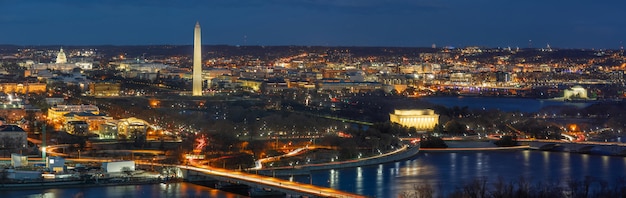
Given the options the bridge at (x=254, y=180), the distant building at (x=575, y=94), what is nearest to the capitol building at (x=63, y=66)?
the distant building at (x=575, y=94)

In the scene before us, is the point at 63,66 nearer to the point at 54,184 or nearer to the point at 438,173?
the point at 438,173

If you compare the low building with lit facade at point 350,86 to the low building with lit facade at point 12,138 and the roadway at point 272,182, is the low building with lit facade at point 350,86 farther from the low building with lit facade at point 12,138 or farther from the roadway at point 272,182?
the roadway at point 272,182

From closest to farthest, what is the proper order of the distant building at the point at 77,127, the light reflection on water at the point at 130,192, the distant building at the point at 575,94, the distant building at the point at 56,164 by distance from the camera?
1. the light reflection on water at the point at 130,192
2. the distant building at the point at 56,164
3. the distant building at the point at 77,127
4. the distant building at the point at 575,94

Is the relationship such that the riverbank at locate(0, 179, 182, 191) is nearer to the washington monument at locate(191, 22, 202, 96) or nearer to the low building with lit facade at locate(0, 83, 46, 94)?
the washington monument at locate(191, 22, 202, 96)

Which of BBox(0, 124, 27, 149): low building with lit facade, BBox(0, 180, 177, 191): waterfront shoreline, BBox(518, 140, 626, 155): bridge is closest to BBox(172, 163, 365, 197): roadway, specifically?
BBox(0, 180, 177, 191): waterfront shoreline

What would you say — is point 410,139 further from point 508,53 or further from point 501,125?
point 508,53
